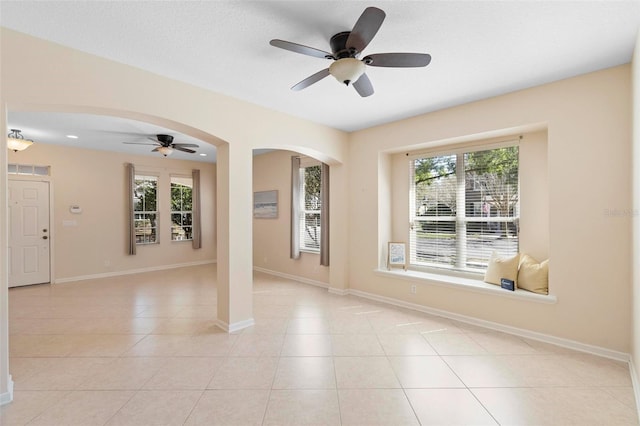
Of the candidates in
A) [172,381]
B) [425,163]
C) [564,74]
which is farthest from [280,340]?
[564,74]

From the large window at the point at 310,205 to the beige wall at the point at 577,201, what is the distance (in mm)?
2670

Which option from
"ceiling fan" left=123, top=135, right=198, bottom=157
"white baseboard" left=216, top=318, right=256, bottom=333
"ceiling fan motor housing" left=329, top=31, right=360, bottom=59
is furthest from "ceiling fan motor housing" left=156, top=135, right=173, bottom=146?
"ceiling fan motor housing" left=329, top=31, right=360, bottom=59

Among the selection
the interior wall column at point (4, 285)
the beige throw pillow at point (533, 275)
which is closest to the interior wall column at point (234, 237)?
the interior wall column at point (4, 285)

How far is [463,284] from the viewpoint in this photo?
143 inches

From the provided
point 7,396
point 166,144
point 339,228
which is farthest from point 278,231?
point 7,396

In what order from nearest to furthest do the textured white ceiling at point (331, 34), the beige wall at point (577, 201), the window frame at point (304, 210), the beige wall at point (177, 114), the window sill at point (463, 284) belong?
the textured white ceiling at point (331, 34), the beige wall at point (177, 114), the beige wall at point (577, 201), the window sill at point (463, 284), the window frame at point (304, 210)

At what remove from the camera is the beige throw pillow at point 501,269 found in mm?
3402

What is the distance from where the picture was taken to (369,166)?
4.65 metres

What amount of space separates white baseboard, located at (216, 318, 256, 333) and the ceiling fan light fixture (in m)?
2.91

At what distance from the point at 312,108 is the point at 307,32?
159 cm

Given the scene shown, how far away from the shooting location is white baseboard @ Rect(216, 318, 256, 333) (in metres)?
3.33

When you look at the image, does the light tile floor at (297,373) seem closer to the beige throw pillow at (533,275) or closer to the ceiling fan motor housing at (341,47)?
the beige throw pillow at (533,275)

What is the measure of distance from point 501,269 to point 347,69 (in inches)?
119

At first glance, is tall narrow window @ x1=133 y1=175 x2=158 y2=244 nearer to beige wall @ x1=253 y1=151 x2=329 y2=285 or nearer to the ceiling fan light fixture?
beige wall @ x1=253 y1=151 x2=329 y2=285
